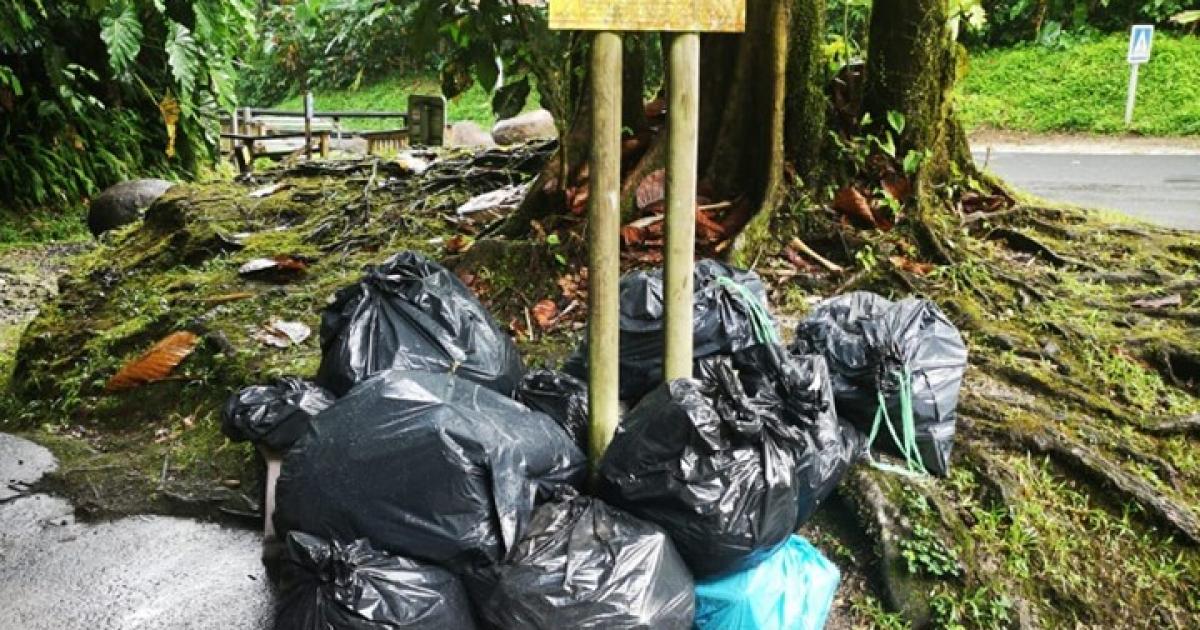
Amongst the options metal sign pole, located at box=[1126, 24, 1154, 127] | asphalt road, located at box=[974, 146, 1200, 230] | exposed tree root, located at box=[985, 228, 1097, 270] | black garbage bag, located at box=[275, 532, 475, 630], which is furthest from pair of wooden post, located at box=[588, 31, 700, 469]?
metal sign pole, located at box=[1126, 24, 1154, 127]

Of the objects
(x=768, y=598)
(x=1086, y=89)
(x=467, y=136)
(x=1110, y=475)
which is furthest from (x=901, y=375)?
(x=1086, y=89)

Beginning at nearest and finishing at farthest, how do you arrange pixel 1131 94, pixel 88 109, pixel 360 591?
pixel 360 591, pixel 88 109, pixel 1131 94

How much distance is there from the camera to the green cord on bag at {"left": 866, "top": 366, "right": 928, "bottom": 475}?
3.06m

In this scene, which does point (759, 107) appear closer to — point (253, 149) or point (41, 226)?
point (41, 226)

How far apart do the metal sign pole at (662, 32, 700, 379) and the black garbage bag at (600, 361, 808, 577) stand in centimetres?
23

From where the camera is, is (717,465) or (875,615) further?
(875,615)

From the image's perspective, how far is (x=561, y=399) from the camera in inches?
122

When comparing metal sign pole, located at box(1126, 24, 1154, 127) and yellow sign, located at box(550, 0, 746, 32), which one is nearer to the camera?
yellow sign, located at box(550, 0, 746, 32)

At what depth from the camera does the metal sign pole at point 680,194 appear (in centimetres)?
261

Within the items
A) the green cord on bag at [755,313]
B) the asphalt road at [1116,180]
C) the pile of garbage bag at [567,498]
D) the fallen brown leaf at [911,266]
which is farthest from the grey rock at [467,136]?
the pile of garbage bag at [567,498]

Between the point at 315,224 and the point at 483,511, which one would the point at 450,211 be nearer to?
the point at 315,224

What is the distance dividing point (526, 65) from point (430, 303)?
55.3 inches

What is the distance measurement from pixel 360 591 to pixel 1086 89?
19.6 metres

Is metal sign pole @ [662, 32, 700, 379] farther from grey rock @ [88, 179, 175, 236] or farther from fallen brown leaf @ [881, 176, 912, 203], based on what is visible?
grey rock @ [88, 179, 175, 236]
